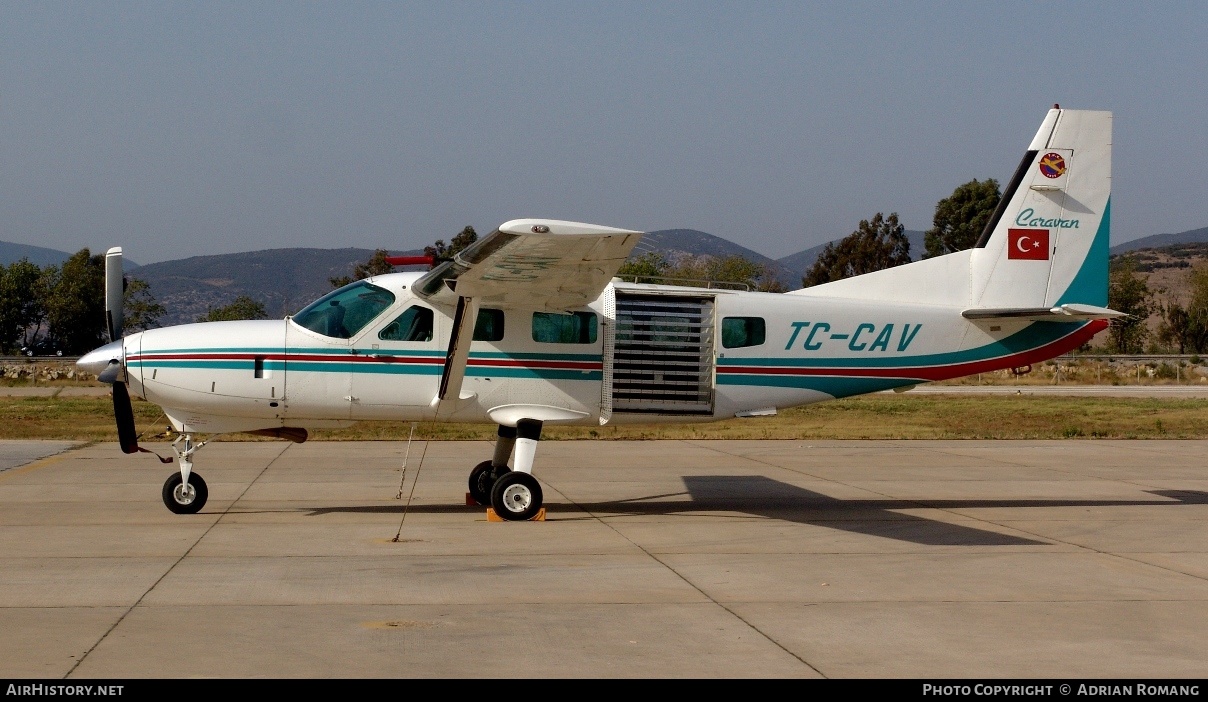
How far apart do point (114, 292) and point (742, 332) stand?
7.11m

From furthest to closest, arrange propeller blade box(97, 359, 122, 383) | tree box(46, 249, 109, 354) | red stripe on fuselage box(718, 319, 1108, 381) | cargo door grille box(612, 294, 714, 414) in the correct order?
tree box(46, 249, 109, 354) < red stripe on fuselage box(718, 319, 1108, 381) < cargo door grille box(612, 294, 714, 414) < propeller blade box(97, 359, 122, 383)

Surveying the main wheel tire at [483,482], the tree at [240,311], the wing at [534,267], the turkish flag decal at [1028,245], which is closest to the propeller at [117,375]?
the wing at [534,267]

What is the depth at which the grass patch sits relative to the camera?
2425 centimetres

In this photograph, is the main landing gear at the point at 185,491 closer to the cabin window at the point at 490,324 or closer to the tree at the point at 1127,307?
the cabin window at the point at 490,324

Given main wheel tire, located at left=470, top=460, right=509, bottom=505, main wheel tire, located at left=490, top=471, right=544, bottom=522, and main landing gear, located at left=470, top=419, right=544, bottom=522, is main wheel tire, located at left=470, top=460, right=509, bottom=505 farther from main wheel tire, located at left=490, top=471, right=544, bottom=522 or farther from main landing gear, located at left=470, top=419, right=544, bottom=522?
main wheel tire, located at left=490, top=471, right=544, bottom=522

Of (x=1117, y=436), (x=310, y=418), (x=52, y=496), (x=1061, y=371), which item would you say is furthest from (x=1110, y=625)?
(x=1061, y=371)

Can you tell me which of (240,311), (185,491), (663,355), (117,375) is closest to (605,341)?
(663,355)

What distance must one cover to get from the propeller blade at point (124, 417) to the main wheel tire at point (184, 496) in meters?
0.57

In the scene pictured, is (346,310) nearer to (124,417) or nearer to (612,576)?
(124,417)

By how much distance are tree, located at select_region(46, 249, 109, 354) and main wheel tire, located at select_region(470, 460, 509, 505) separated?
2490 inches

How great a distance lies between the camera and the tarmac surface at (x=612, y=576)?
635cm

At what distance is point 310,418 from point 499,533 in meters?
2.65

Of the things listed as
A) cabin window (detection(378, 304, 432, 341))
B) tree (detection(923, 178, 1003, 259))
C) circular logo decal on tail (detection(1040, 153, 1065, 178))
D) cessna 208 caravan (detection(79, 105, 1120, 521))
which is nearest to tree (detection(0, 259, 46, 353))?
tree (detection(923, 178, 1003, 259))

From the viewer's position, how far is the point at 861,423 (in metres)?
29.2
